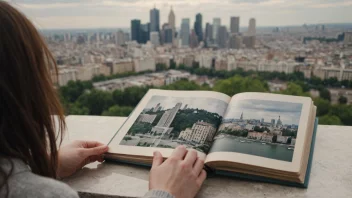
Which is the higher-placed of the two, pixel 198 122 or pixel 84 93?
pixel 198 122

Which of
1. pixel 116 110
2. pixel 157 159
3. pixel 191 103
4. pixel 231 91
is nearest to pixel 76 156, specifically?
pixel 157 159

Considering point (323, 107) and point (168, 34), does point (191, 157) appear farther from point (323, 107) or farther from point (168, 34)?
point (168, 34)

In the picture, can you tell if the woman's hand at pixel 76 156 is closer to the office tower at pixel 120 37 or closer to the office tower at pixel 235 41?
the office tower at pixel 120 37

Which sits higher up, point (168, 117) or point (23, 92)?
point (23, 92)

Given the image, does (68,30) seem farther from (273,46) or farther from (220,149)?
(273,46)

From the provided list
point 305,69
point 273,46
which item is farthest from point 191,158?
point 273,46

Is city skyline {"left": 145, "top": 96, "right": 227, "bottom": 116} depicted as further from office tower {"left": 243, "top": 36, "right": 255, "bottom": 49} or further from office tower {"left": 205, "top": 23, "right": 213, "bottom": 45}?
office tower {"left": 205, "top": 23, "right": 213, "bottom": 45}
